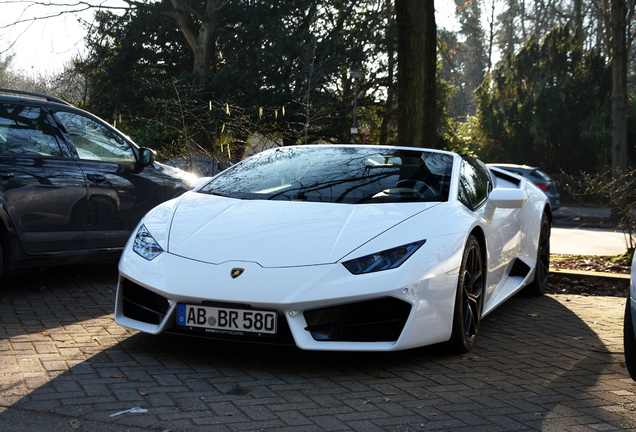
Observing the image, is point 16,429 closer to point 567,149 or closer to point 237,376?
point 237,376

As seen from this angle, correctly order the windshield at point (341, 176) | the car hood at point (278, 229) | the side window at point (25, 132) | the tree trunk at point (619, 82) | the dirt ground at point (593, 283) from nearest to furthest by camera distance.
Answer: the car hood at point (278, 229), the windshield at point (341, 176), the side window at point (25, 132), the dirt ground at point (593, 283), the tree trunk at point (619, 82)

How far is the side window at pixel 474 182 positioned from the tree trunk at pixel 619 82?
946cm

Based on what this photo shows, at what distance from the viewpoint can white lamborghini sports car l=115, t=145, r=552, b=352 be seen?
337 centimetres

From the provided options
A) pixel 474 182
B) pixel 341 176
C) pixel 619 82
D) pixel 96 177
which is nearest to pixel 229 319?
pixel 341 176

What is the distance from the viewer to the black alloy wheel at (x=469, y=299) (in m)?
3.81

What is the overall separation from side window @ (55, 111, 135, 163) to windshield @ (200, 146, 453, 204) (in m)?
1.62

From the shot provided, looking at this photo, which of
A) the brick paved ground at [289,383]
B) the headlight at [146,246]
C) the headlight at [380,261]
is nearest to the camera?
the brick paved ground at [289,383]

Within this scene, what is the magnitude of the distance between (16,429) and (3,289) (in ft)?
10.9

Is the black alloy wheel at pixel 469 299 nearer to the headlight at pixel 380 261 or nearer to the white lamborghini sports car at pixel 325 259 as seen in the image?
the white lamborghini sports car at pixel 325 259

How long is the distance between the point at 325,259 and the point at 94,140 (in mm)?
3426

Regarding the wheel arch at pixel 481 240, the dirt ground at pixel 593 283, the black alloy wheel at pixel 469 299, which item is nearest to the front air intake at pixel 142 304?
the black alloy wheel at pixel 469 299

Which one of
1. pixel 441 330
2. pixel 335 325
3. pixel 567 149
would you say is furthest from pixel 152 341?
pixel 567 149

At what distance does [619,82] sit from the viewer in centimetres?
1650

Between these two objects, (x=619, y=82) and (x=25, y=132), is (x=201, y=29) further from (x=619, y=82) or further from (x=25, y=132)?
(x=25, y=132)
